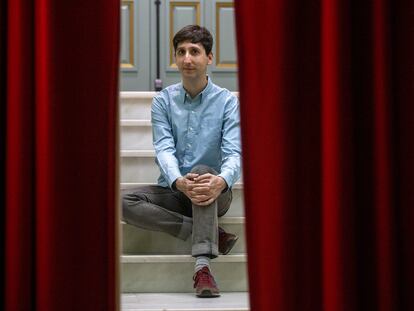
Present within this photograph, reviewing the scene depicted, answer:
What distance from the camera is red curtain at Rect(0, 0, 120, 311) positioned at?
1.64 m

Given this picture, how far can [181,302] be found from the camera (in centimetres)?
261

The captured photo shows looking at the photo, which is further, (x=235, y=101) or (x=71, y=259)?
(x=235, y=101)

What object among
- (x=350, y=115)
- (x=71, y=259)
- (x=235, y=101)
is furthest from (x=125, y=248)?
(x=350, y=115)

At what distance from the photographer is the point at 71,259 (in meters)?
1.67

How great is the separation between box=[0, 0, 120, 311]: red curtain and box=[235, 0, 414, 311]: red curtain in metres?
0.30

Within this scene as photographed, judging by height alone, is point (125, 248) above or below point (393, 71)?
below

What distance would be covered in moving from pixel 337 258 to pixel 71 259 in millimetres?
560

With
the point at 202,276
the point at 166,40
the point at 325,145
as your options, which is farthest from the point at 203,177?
the point at 166,40

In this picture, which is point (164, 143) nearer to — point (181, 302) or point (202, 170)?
point (202, 170)

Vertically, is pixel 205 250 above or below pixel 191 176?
below

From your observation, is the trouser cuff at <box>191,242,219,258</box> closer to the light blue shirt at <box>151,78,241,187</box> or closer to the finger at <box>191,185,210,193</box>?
the finger at <box>191,185,210,193</box>

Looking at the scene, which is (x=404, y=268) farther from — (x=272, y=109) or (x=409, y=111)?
(x=272, y=109)

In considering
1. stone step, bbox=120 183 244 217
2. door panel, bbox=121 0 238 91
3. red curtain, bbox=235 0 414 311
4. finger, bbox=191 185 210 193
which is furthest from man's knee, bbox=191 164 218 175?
door panel, bbox=121 0 238 91

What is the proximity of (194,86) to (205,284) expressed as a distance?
2.56 ft
